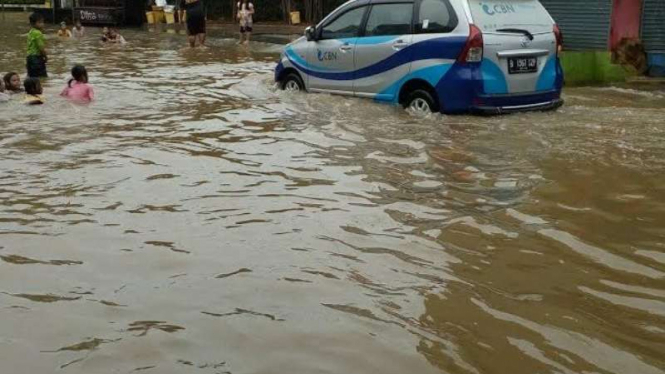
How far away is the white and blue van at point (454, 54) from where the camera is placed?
28.6 feet

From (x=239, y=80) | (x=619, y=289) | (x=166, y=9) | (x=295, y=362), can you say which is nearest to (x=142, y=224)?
(x=295, y=362)

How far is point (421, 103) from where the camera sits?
927cm

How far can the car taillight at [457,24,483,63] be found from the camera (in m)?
8.59

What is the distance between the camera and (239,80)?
1420 cm

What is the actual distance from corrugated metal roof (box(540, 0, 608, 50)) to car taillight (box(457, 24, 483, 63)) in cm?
723

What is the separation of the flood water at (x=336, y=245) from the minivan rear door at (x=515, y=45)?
1.53 feet

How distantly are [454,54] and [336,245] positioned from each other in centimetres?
451

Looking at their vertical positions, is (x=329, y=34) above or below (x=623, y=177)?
above

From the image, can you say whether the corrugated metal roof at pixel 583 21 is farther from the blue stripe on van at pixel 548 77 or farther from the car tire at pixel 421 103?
the car tire at pixel 421 103

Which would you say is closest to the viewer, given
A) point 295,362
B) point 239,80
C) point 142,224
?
point 295,362

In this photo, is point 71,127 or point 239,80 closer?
point 71,127

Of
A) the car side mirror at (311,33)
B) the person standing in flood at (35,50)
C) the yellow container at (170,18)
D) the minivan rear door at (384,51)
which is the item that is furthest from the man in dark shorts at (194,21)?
the minivan rear door at (384,51)

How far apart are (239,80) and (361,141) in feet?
21.6

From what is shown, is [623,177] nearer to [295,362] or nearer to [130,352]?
[295,362]
